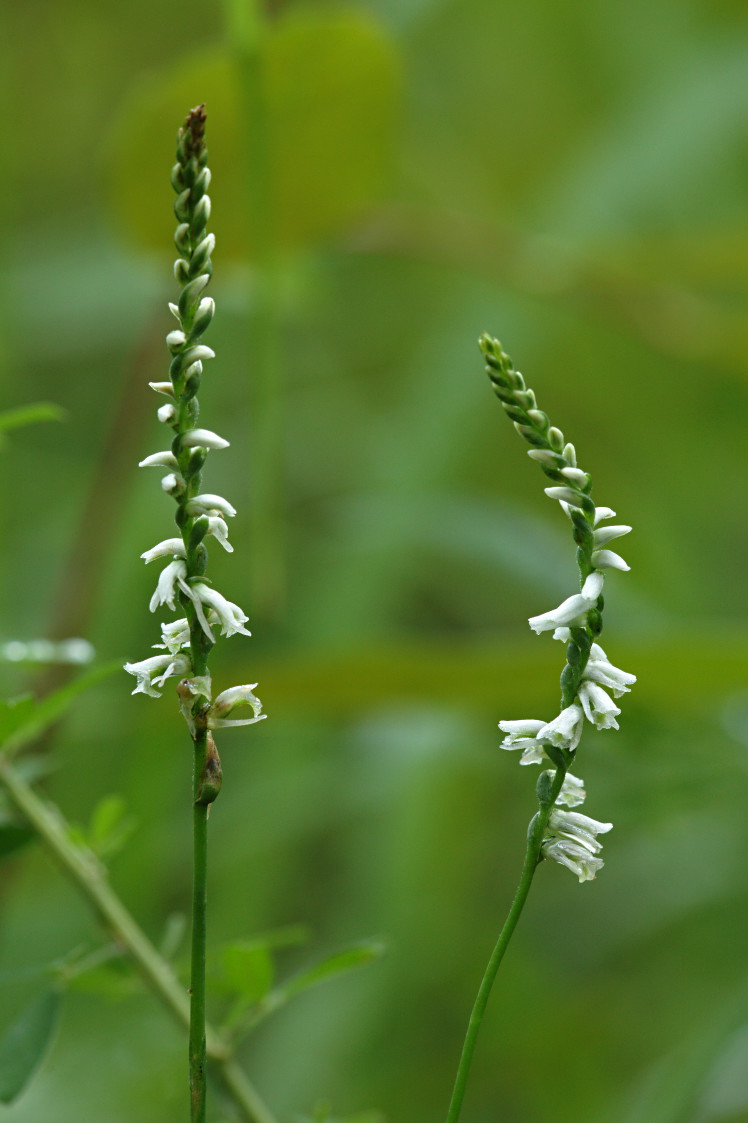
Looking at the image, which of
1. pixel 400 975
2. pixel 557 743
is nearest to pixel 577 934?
pixel 400 975

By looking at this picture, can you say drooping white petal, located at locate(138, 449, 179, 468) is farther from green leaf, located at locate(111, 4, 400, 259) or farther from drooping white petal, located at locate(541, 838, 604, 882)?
green leaf, located at locate(111, 4, 400, 259)

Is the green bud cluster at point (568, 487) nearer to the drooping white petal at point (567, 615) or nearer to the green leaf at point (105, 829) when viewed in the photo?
the drooping white petal at point (567, 615)

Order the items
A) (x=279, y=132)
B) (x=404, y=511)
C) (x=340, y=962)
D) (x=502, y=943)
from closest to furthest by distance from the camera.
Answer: (x=502, y=943) → (x=340, y=962) → (x=279, y=132) → (x=404, y=511)

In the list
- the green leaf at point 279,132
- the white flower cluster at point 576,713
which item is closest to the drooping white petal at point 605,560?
the white flower cluster at point 576,713

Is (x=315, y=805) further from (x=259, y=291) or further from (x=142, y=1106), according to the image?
(x=259, y=291)

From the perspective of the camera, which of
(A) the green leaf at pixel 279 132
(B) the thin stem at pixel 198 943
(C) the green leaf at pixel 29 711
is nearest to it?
(B) the thin stem at pixel 198 943

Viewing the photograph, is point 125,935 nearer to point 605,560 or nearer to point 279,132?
point 605,560

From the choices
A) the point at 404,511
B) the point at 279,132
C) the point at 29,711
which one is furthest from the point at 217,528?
the point at 404,511
